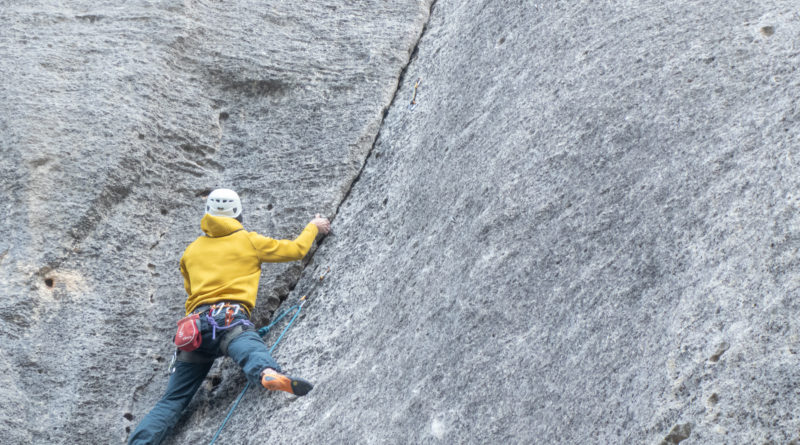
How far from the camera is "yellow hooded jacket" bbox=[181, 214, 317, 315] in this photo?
6074mm

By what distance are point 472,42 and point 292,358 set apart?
11.7 feet

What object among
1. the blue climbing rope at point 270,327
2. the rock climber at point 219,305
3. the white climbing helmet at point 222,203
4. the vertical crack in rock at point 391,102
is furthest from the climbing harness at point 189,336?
the vertical crack in rock at point 391,102

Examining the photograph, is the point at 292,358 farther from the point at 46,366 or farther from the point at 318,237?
the point at 46,366

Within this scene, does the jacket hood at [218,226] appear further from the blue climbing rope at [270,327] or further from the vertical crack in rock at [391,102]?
the vertical crack in rock at [391,102]

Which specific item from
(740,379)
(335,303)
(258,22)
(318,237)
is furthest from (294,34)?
(740,379)

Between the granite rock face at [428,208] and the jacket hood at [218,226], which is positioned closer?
the granite rock face at [428,208]

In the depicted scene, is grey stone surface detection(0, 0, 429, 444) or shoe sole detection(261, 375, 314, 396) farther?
grey stone surface detection(0, 0, 429, 444)

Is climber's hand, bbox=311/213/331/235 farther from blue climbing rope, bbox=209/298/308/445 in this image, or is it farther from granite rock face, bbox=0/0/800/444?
blue climbing rope, bbox=209/298/308/445

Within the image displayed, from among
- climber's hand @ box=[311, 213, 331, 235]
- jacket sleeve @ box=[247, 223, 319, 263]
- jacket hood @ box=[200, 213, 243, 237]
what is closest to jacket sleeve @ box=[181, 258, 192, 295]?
jacket hood @ box=[200, 213, 243, 237]

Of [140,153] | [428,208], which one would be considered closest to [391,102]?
[428,208]

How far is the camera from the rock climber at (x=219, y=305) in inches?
224

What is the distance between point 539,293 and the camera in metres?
4.68

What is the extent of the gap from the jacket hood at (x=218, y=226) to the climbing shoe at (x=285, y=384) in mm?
1489

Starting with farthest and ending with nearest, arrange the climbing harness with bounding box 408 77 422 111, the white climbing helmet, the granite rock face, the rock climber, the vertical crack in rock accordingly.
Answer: the climbing harness with bounding box 408 77 422 111, the vertical crack in rock, the white climbing helmet, the rock climber, the granite rock face
